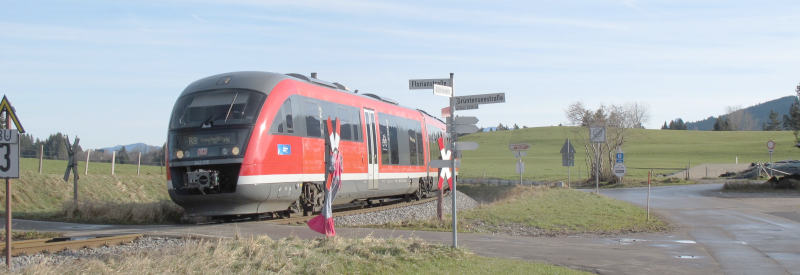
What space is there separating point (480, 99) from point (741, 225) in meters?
11.4

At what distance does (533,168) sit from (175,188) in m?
63.0

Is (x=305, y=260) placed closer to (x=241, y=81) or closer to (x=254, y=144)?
(x=254, y=144)

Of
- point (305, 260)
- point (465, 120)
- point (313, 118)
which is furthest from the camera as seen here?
point (313, 118)

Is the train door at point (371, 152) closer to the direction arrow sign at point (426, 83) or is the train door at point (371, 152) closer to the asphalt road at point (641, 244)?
the asphalt road at point (641, 244)

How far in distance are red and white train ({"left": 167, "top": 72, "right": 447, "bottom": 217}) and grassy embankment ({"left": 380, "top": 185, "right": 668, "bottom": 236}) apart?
263 centimetres

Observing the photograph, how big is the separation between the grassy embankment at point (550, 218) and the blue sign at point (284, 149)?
298cm

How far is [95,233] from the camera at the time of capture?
13.5 metres

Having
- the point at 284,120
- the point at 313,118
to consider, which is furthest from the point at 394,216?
the point at 284,120

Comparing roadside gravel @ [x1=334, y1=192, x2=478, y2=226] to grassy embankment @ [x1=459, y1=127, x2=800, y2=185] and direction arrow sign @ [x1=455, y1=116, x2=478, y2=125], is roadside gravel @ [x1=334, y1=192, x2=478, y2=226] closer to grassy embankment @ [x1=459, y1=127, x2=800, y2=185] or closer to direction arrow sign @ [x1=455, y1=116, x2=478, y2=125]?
direction arrow sign @ [x1=455, y1=116, x2=478, y2=125]

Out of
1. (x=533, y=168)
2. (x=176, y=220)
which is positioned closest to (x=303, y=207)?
(x=176, y=220)

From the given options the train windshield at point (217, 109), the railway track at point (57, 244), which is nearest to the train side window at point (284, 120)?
the train windshield at point (217, 109)

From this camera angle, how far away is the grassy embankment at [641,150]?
253ft

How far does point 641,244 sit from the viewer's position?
15.6 metres

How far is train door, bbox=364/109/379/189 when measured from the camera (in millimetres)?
20969
